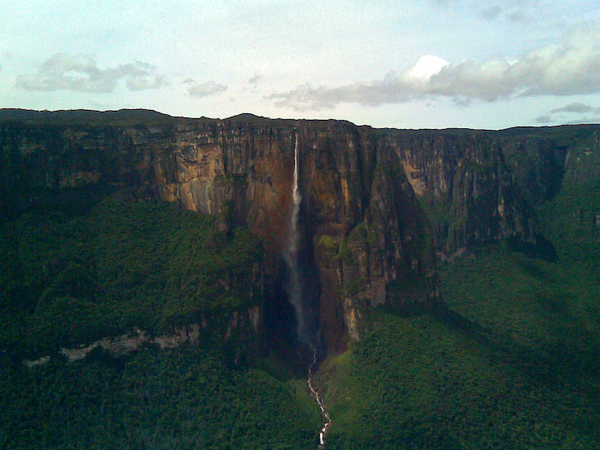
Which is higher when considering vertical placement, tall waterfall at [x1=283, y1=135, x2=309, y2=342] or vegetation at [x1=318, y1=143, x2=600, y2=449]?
tall waterfall at [x1=283, y1=135, x2=309, y2=342]

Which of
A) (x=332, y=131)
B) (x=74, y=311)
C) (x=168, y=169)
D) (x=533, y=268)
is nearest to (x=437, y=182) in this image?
(x=533, y=268)

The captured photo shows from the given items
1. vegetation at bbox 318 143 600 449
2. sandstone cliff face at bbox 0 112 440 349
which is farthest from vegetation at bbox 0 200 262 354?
vegetation at bbox 318 143 600 449

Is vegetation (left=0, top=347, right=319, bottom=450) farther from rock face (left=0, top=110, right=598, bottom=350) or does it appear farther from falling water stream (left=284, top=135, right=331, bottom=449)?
rock face (left=0, top=110, right=598, bottom=350)

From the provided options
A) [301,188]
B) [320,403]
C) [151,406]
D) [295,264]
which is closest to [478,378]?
[320,403]

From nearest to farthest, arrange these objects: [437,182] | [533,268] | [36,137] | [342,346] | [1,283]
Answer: [1,283], [36,137], [342,346], [533,268], [437,182]

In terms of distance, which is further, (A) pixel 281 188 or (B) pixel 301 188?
(B) pixel 301 188

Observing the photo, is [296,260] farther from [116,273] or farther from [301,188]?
[116,273]

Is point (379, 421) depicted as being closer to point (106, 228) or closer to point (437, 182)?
point (106, 228)

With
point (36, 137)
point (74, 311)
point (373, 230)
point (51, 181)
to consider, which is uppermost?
point (36, 137)

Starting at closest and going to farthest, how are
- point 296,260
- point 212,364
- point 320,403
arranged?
point 212,364 → point 320,403 → point 296,260
